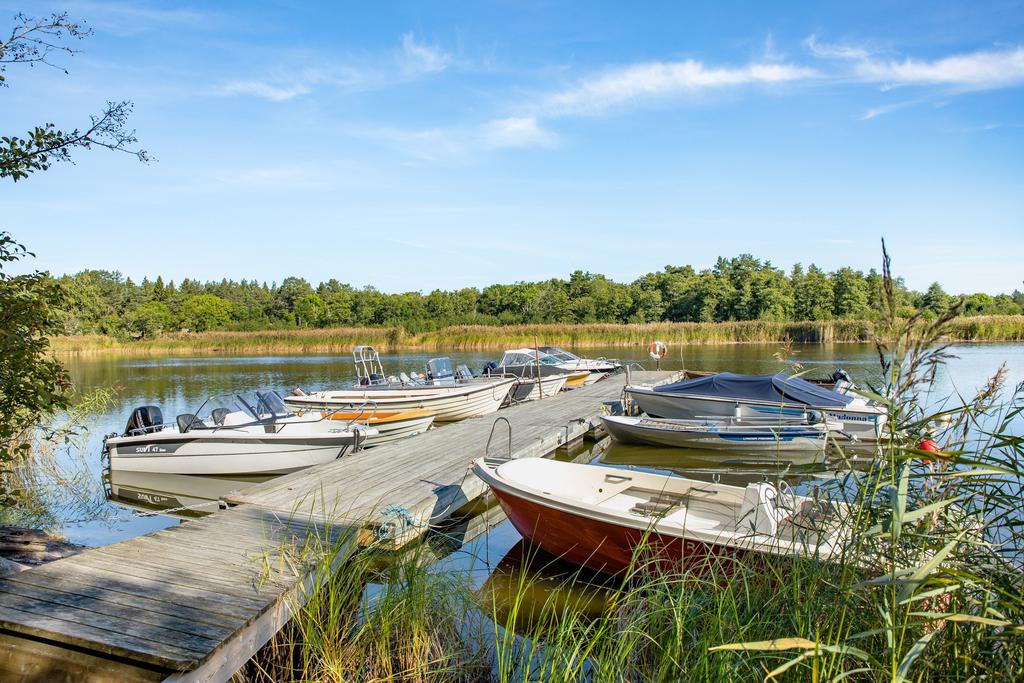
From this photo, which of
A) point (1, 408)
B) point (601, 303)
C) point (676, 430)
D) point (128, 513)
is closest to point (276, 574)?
point (1, 408)

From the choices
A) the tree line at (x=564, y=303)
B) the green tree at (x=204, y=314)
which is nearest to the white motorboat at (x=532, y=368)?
the tree line at (x=564, y=303)

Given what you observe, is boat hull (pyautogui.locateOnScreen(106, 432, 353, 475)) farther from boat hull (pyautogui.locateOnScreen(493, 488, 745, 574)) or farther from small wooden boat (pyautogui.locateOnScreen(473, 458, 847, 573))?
boat hull (pyautogui.locateOnScreen(493, 488, 745, 574))

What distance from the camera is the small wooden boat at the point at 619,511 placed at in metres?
5.05

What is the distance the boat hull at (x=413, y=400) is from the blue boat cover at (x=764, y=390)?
17.5 feet

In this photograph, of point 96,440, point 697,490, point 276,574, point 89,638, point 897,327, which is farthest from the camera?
point 96,440

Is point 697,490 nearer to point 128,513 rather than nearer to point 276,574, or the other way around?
point 276,574

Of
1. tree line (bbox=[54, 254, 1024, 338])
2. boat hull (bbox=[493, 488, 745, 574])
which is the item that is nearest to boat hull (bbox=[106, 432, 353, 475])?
boat hull (bbox=[493, 488, 745, 574])

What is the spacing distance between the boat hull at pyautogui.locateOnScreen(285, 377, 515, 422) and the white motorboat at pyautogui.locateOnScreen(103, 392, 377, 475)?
3.54 m

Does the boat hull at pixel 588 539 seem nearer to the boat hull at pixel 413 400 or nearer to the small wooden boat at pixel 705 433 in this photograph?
the small wooden boat at pixel 705 433

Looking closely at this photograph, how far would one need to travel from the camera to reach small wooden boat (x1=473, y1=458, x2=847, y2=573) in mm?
5055

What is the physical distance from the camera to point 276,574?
4.52 meters

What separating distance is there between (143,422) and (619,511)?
9.02 meters

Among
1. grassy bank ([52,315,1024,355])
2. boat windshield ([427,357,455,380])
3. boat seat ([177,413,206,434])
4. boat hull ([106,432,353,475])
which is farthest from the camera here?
grassy bank ([52,315,1024,355])

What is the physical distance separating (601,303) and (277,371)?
142 ft
